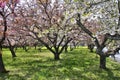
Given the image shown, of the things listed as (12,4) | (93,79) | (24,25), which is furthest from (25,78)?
(24,25)

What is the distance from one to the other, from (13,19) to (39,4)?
4199 mm

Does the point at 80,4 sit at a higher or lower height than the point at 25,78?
higher

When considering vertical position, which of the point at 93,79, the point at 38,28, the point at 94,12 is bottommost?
the point at 93,79

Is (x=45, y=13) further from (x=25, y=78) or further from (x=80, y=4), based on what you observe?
(x=80, y=4)

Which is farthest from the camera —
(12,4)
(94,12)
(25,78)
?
(12,4)

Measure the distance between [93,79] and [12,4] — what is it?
10.2 metres

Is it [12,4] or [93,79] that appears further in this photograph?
[12,4]

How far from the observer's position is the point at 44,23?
3888 centimetres

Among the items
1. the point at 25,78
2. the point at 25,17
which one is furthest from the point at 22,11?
the point at 25,78

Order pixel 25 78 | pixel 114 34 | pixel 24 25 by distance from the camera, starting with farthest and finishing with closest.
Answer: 1. pixel 24 25
2. pixel 25 78
3. pixel 114 34

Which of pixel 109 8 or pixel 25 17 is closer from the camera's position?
pixel 109 8

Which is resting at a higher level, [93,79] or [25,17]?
[25,17]

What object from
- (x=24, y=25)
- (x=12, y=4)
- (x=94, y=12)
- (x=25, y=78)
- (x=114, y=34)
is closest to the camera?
(x=114, y=34)

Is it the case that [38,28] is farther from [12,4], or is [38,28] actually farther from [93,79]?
[93,79]
